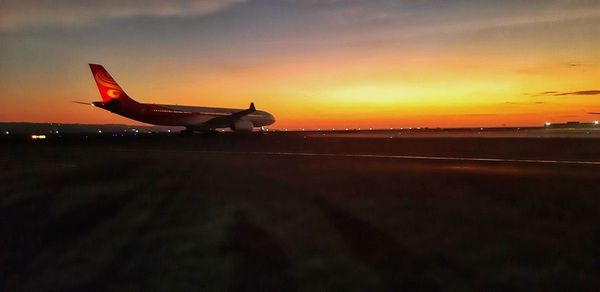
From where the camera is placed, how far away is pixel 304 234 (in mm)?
8031

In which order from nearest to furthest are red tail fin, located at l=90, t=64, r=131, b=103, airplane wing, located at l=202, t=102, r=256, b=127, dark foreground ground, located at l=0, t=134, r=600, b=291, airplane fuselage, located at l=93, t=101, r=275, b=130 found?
dark foreground ground, located at l=0, t=134, r=600, b=291
red tail fin, located at l=90, t=64, r=131, b=103
airplane fuselage, located at l=93, t=101, r=275, b=130
airplane wing, located at l=202, t=102, r=256, b=127

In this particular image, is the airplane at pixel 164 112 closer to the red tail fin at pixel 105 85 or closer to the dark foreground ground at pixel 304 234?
the red tail fin at pixel 105 85

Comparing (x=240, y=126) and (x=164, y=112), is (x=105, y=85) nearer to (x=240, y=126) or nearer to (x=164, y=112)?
(x=164, y=112)

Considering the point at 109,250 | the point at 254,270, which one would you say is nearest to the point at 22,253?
the point at 109,250

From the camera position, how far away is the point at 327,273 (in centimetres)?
611

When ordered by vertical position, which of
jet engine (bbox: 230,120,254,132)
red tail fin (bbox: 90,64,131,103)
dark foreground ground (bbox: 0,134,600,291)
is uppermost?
red tail fin (bbox: 90,64,131,103)

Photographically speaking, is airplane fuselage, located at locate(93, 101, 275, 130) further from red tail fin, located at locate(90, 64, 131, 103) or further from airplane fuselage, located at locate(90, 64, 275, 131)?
red tail fin, located at locate(90, 64, 131, 103)

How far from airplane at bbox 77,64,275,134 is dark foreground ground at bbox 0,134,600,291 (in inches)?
1516

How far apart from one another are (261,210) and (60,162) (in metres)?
16.6

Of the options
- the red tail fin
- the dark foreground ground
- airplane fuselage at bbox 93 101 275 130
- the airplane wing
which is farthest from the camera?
the airplane wing

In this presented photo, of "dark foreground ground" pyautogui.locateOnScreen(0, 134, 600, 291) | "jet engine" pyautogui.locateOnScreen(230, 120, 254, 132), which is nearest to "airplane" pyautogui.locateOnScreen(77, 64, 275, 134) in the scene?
"jet engine" pyautogui.locateOnScreen(230, 120, 254, 132)

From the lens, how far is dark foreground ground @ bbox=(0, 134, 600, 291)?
19.6ft

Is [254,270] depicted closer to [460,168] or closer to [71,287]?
[71,287]

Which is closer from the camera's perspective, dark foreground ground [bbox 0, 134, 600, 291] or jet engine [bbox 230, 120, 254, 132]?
dark foreground ground [bbox 0, 134, 600, 291]
